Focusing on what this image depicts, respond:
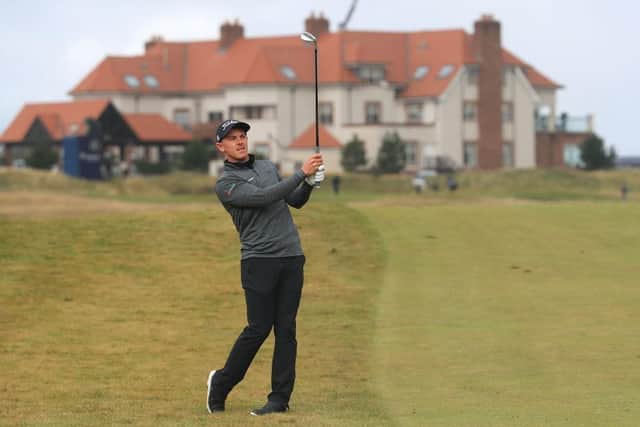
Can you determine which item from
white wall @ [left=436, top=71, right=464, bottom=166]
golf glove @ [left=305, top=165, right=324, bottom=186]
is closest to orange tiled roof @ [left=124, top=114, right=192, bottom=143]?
white wall @ [left=436, top=71, right=464, bottom=166]

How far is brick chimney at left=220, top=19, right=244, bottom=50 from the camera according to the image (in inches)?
5138

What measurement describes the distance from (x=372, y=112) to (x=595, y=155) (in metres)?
16.5

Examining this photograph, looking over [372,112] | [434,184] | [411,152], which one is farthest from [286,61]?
[434,184]

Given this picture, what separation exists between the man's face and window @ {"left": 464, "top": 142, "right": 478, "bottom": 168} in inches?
4206

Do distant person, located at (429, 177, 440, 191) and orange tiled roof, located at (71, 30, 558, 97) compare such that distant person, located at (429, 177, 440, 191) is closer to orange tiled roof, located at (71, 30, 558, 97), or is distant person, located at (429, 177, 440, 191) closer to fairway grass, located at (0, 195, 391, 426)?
orange tiled roof, located at (71, 30, 558, 97)

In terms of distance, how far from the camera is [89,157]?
306 ft

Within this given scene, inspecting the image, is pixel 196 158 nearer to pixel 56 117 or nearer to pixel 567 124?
pixel 56 117

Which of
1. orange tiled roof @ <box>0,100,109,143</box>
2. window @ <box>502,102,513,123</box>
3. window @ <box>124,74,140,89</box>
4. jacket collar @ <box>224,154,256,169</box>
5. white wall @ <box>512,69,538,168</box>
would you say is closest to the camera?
jacket collar @ <box>224,154,256,169</box>

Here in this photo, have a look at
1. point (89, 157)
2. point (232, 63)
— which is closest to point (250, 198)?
point (89, 157)

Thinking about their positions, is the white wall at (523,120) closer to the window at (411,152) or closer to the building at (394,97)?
the building at (394,97)

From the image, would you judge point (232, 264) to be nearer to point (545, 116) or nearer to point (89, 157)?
point (89, 157)

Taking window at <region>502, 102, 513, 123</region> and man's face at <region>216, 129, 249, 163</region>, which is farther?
window at <region>502, 102, 513, 123</region>

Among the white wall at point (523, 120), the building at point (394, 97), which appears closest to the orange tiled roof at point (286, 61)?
the building at point (394, 97)

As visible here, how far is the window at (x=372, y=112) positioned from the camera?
119688 mm
